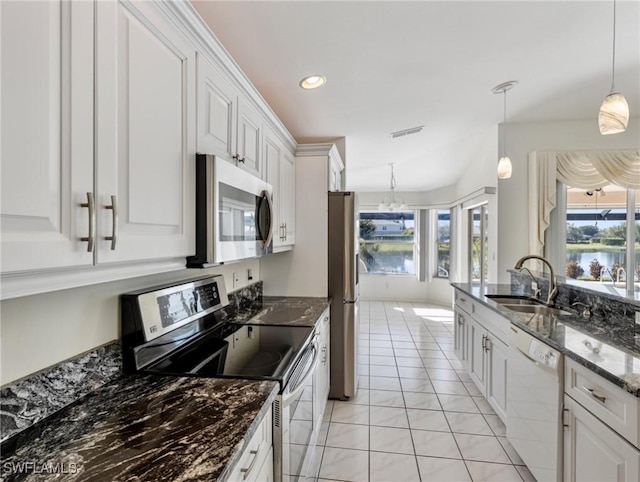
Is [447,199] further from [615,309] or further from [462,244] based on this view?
[615,309]

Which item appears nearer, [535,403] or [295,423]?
[295,423]

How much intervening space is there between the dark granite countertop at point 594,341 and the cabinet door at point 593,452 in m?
0.22

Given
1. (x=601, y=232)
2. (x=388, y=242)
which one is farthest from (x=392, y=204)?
(x=601, y=232)

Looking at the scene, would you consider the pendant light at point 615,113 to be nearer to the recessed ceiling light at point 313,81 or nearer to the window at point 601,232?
the recessed ceiling light at point 313,81

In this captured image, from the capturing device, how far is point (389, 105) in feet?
9.66

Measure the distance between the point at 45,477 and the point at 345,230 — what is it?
234 centimetres

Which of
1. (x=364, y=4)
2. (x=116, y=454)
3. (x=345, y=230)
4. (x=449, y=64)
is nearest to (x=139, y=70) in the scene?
(x=116, y=454)

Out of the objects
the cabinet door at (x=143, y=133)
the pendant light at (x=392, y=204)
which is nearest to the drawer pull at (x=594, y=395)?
the cabinet door at (x=143, y=133)

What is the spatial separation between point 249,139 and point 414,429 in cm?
234

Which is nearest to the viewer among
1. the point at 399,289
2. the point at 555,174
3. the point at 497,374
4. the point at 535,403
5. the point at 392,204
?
the point at 535,403

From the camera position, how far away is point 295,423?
1.42 metres

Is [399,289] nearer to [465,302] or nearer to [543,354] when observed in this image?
[465,302]

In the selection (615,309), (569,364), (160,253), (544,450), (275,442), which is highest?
(160,253)

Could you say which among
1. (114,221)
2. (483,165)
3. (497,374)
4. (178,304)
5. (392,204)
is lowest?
(497,374)
